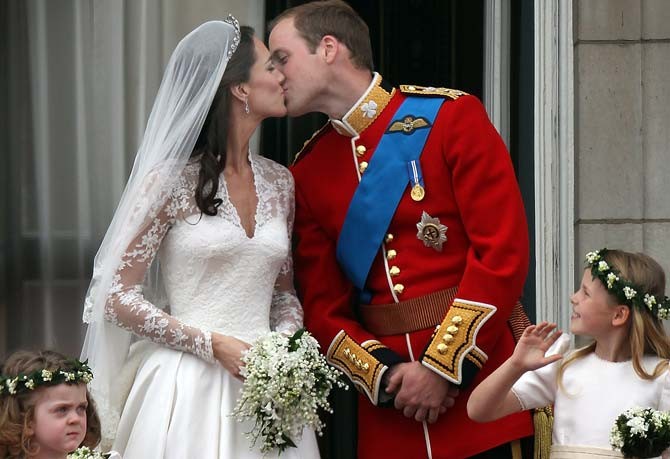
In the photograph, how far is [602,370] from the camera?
4859 millimetres

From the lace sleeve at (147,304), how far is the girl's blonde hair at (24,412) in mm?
273

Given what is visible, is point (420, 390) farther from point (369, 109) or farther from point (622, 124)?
point (622, 124)

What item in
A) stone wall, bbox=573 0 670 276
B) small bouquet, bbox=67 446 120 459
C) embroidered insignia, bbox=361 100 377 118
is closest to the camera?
small bouquet, bbox=67 446 120 459

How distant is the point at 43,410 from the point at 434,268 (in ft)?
4.32

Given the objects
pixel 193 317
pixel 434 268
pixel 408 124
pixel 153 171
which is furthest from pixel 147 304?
pixel 408 124

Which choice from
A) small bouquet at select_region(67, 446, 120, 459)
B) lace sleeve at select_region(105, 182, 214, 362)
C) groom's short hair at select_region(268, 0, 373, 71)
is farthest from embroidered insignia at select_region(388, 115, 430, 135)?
small bouquet at select_region(67, 446, 120, 459)

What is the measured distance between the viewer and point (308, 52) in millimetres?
5562

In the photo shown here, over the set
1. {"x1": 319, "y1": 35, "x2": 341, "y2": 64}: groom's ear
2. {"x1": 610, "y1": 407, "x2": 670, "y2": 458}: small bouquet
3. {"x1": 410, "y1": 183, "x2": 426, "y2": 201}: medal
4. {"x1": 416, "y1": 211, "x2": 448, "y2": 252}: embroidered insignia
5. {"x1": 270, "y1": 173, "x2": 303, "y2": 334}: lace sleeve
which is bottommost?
{"x1": 610, "y1": 407, "x2": 670, "y2": 458}: small bouquet

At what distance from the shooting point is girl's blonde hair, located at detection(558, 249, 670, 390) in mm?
4801

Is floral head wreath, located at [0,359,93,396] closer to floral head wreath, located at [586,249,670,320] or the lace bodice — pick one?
the lace bodice

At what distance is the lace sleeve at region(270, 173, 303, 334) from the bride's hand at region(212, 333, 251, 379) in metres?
0.28

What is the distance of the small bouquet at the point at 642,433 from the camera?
452cm

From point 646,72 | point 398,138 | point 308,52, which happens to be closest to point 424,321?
point 398,138

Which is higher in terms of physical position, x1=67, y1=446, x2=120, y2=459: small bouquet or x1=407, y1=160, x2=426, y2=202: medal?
x1=407, y1=160, x2=426, y2=202: medal
